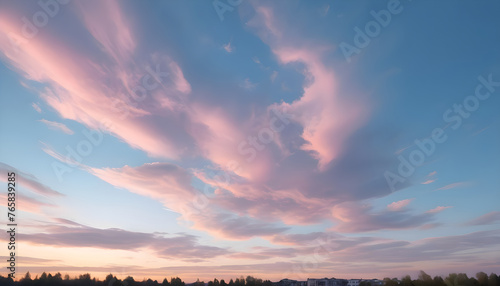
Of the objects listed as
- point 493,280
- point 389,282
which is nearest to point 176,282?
A: point 389,282

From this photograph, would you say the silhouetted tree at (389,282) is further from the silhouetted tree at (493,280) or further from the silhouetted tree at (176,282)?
the silhouetted tree at (176,282)

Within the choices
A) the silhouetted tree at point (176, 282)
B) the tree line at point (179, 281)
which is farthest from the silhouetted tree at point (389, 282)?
the silhouetted tree at point (176, 282)

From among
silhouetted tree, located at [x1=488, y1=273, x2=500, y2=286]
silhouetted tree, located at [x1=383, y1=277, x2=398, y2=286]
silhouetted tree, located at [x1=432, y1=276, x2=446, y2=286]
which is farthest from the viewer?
silhouetted tree, located at [x1=383, y1=277, x2=398, y2=286]

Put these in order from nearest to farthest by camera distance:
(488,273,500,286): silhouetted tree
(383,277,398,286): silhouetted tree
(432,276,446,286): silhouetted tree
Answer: (488,273,500,286): silhouetted tree, (432,276,446,286): silhouetted tree, (383,277,398,286): silhouetted tree

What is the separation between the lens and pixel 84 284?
165125 millimetres

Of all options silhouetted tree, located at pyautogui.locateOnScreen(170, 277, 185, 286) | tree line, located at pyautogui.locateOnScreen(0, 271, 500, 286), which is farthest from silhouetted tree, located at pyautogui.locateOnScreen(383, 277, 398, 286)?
silhouetted tree, located at pyautogui.locateOnScreen(170, 277, 185, 286)

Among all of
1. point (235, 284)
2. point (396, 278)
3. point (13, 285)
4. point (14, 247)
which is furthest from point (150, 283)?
point (14, 247)

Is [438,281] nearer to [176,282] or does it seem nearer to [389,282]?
[389,282]

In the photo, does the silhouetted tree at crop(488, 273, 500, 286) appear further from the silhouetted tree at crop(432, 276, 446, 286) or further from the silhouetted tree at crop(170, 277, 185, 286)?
the silhouetted tree at crop(170, 277, 185, 286)

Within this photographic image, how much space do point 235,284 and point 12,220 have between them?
542ft

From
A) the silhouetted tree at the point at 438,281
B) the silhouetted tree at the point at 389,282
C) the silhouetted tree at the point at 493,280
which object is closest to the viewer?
the silhouetted tree at the point at 493,280

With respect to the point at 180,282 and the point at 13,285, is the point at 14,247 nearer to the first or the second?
the point at 13,285

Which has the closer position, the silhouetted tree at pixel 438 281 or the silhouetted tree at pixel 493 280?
the silhouetted tree at pixel 493 280

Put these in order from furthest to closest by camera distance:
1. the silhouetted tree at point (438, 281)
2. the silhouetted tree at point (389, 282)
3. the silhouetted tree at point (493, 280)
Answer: the silhouetted tree at point (389, 282) < the silhouetted tree at point (438, 281) < the silhouetted tree at point (493, 280)
